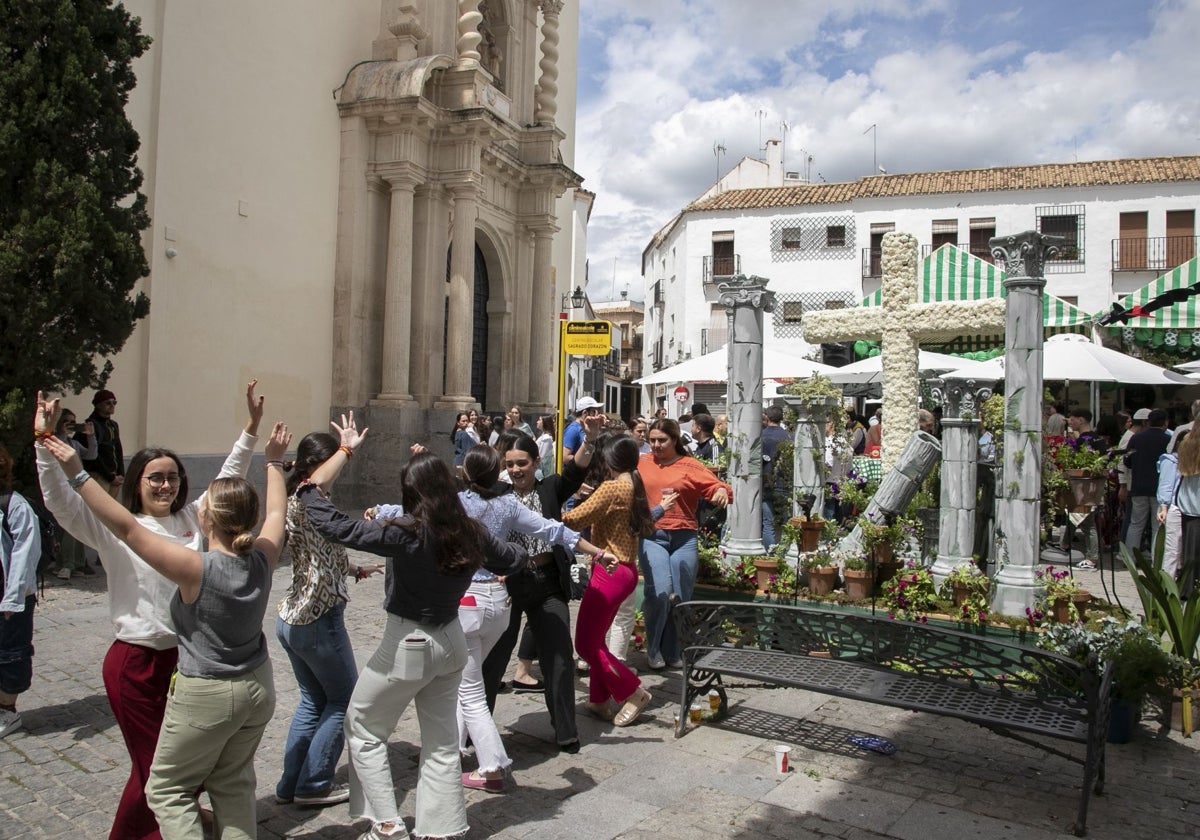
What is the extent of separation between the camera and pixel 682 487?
6457 mm

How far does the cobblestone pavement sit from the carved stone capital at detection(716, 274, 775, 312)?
3178 mm

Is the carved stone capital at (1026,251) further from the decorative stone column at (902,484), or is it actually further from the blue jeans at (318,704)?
the blue jeans at (318,704)

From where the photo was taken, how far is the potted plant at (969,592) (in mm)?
6324

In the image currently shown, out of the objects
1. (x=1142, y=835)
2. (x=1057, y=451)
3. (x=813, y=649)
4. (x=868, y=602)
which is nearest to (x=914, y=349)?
(x=1057, y=451)

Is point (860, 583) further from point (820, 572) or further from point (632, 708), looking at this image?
point (632, 708)

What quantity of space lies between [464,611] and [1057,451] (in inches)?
319

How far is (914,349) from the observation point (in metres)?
10.2

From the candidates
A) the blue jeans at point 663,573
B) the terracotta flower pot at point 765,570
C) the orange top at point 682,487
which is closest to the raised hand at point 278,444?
the orange top at point 682,487

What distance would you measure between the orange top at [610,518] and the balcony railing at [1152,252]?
29.1 m

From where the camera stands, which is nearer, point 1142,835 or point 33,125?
point 1142,835

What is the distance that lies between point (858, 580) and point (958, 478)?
A: 1.05 meters

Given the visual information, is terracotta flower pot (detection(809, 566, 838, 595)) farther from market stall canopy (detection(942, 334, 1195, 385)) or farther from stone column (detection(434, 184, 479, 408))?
stone column (detection(434, 184, 479, 408))

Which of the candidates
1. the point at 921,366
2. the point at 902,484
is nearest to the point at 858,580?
the point at 902,484

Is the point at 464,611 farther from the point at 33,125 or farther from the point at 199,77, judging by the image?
the point at 199,77
